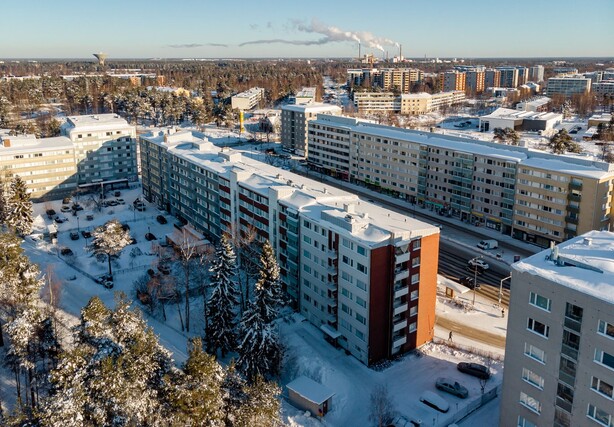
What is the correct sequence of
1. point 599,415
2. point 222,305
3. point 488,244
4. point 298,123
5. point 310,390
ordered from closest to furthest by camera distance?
point 599,415 < point 310,390 < point 222,305 < point 488,244 < point 298,123

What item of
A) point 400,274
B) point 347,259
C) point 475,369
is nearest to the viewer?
point 475,369

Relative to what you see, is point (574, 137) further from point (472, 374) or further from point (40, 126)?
point (40, 126)

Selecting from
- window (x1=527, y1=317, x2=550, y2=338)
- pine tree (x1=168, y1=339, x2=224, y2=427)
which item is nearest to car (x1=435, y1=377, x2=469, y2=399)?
window (x1=527, y1=317, x2=550, y2=338)

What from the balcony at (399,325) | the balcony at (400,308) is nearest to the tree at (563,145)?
the balcony at (400,308)

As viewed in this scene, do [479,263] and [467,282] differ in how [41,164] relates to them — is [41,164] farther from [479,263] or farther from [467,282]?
[479,263]

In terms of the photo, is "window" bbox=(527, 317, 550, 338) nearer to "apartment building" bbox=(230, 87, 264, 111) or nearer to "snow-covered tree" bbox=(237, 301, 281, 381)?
"snow-covered tree" bbox=(237, 301, 281, 381)

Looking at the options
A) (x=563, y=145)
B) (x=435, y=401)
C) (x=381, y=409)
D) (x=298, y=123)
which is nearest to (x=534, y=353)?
(x=435, y=401)
